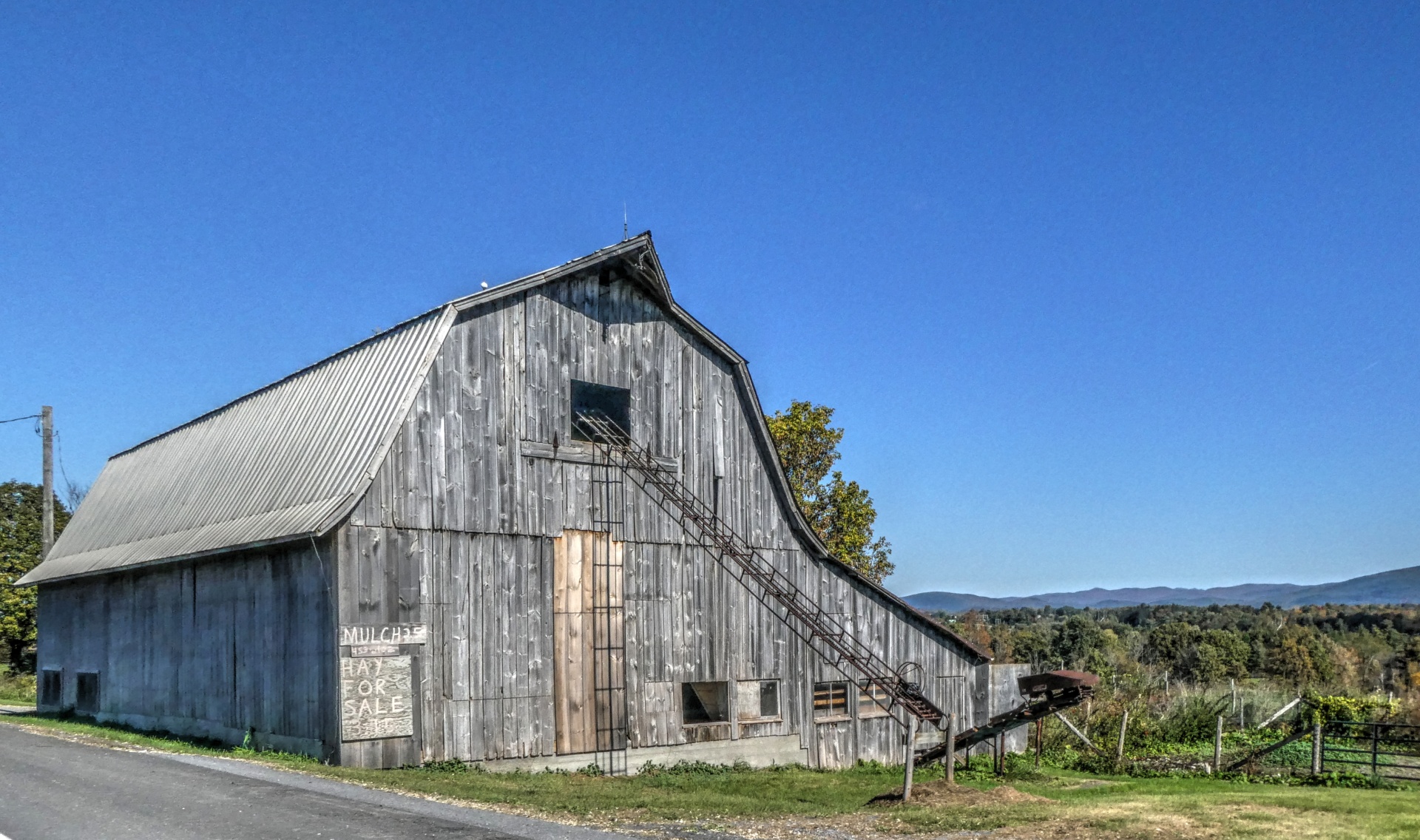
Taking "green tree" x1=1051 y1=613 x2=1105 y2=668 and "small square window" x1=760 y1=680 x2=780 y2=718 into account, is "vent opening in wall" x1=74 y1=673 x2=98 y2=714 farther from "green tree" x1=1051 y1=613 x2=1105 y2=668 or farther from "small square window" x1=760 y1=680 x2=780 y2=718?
"green tree" x1=1051 y1=613 x2=1105 y2=668

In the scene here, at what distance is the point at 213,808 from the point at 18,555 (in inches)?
1810

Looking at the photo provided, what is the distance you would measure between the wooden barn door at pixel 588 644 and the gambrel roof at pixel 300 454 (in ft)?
13.4

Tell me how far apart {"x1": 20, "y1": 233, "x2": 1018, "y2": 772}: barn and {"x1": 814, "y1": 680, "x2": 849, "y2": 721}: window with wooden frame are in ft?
0.20

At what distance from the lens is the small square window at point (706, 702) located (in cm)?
2425

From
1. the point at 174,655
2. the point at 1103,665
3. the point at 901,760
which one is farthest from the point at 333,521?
the point at 1103,665

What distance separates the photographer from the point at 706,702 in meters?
24.7

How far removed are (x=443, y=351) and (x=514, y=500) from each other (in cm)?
290

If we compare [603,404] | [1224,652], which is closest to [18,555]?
[603,404]

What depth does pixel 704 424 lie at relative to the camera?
Result: 25.2 metres

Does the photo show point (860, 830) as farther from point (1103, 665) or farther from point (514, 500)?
point (1103, 665)

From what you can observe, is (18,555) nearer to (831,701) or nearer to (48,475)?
(48,475)

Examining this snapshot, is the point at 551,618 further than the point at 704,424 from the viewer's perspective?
No

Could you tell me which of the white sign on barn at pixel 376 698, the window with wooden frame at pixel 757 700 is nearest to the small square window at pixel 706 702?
the window with wooden frame at pixel 757 700

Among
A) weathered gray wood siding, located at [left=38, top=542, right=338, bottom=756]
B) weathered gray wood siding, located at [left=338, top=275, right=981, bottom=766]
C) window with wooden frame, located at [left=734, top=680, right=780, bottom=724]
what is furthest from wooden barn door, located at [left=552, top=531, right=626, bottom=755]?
weathered gray wood siding, located at [left=38, top=542, right=338, bottom=756]
